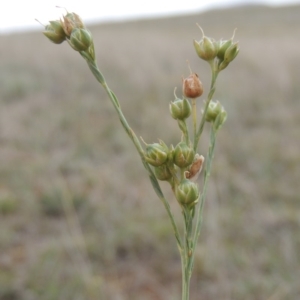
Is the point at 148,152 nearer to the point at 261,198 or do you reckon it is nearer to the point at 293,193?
the point at 261,198

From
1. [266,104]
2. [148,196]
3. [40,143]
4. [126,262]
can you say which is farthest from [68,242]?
[266,104]

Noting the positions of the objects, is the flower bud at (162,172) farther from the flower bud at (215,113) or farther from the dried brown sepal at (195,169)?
the flower bud at (215,113)

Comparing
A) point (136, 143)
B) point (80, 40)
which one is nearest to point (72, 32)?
point (80, 40)

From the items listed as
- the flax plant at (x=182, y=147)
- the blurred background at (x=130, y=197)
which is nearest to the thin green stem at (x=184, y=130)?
the flax plant at (x=182, y=147)

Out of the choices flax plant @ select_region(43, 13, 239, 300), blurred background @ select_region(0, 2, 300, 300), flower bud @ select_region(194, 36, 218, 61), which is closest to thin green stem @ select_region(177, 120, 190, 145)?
flax plant @ select_region(43, 13, 239, 300)

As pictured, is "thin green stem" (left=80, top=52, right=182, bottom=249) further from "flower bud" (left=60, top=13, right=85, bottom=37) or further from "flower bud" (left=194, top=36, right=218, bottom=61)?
"flower bud" (left=194, top=36, right=218, bottom=61)

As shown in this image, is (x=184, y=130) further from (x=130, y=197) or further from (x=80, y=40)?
(x=130, y=197)
